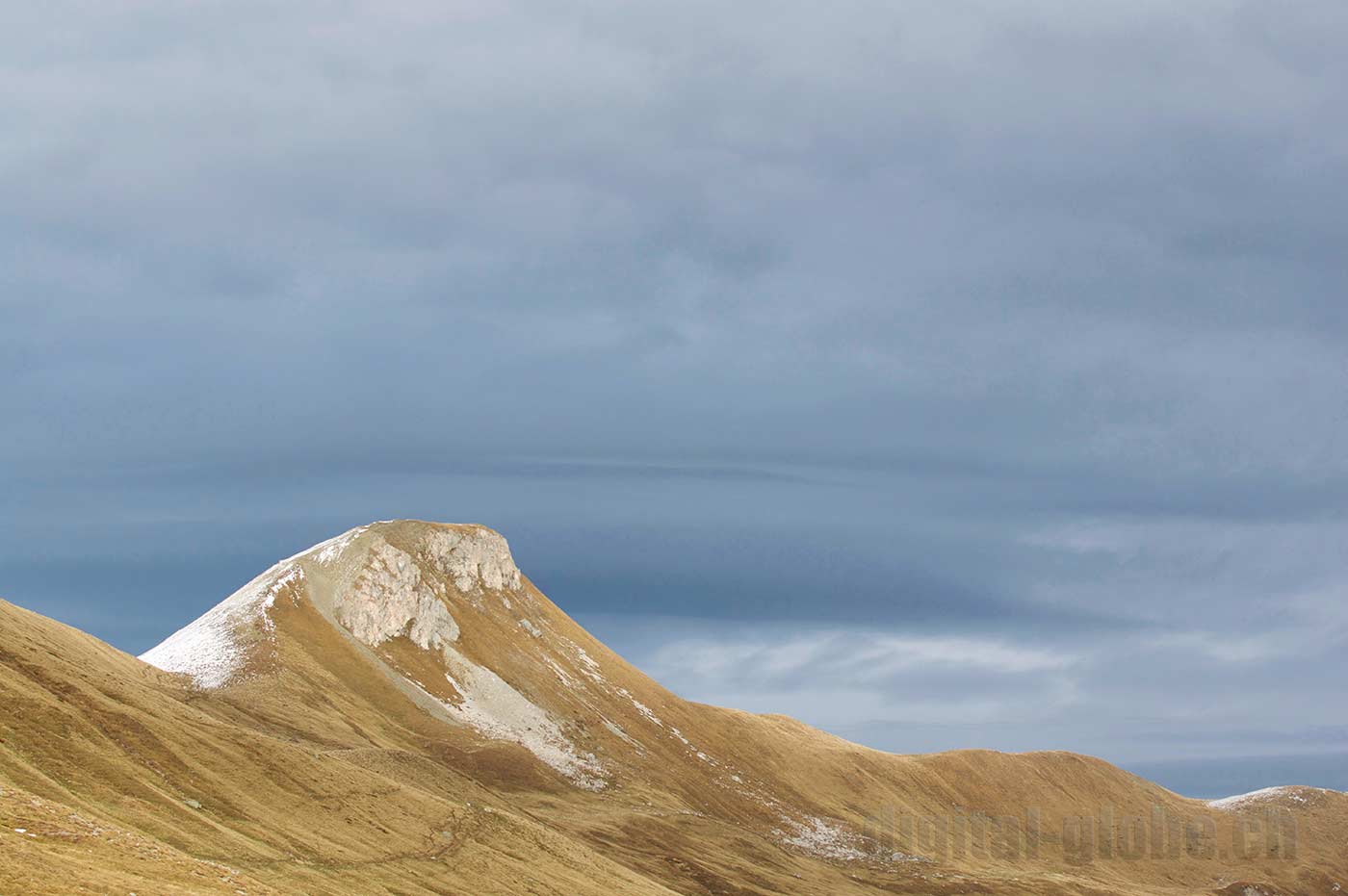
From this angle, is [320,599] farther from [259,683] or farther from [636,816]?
[636,816]

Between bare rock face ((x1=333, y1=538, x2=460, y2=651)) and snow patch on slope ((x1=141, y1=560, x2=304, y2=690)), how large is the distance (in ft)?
31.1

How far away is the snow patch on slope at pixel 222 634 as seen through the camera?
14012 centimetres

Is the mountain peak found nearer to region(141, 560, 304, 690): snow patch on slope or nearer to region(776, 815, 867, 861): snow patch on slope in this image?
region(141, 560, 304, 690): snow patch on slope

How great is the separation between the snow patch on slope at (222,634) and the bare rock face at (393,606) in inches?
374

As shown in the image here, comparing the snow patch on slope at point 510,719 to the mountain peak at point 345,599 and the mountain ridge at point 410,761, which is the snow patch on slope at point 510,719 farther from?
the mountain peak at point 345,599

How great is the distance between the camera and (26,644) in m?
81.6

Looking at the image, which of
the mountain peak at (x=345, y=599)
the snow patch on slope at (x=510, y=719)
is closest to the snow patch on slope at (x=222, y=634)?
the mountain peak at (x=345, y=599)

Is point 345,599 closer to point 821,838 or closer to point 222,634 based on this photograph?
point 222,634

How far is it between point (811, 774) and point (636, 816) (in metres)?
61.2

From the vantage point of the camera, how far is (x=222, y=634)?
508 feet

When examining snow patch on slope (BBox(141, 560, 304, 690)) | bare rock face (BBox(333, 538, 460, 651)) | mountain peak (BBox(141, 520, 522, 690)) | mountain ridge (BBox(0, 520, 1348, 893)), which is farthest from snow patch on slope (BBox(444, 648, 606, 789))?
snow patch on slope (BBox(141, 560, 304, 690))

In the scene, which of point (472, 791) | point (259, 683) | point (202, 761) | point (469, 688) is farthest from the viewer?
point (469, 688)

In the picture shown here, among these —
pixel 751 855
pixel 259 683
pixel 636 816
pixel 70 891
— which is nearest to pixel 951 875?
pixel 751 855

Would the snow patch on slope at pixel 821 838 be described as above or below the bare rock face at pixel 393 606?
below
